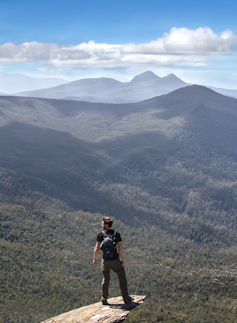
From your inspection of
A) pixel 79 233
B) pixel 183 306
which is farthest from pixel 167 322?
pixel 79 233

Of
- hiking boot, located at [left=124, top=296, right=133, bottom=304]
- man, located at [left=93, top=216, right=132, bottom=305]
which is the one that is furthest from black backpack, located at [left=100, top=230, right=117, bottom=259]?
hiking boot, located at [left=124, top=296, right=133, bottom=304]

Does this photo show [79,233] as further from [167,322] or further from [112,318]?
[112,318]

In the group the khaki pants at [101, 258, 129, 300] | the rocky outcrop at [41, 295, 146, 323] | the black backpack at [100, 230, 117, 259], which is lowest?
the rocky outcrop at [41, 295, 146, 323]

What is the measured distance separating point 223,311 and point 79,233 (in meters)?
92.5

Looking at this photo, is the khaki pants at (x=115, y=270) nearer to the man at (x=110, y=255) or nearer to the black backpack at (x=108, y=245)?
the man at (x=110, y=255)

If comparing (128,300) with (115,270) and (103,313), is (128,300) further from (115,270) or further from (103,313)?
(115,270)

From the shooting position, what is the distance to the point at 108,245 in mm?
19859

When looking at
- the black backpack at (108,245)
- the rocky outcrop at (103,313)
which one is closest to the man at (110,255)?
the black backpack at (108,245)

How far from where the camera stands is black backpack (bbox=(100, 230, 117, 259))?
1983 centimetres

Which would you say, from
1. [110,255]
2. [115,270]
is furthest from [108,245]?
[115,270]

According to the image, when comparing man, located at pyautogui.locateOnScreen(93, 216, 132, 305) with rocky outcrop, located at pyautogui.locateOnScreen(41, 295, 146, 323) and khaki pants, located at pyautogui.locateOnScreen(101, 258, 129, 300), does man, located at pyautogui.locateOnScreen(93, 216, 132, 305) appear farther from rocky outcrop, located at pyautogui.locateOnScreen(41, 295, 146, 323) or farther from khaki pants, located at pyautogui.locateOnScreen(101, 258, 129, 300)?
rocky outcrop, located at pyautogui.locateOnScreen(41, 295, 146, 323)

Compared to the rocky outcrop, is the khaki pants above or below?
above

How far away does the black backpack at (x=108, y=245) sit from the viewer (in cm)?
1983

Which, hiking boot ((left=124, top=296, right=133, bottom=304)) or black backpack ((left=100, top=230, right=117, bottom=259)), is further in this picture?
hiking boot ((left=124, top=296, right=133, bottom=304))
